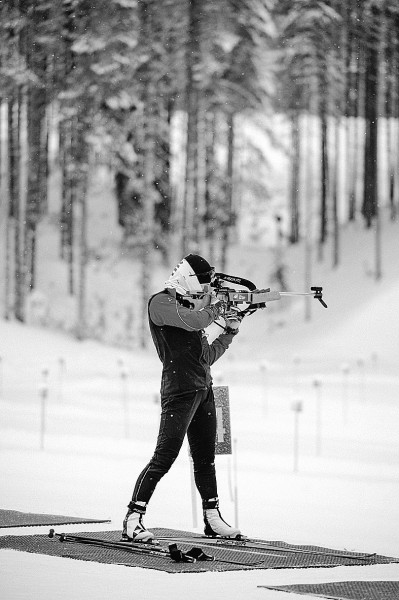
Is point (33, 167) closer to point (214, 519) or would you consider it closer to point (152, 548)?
point (214, 519)

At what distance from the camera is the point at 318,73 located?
33875mm

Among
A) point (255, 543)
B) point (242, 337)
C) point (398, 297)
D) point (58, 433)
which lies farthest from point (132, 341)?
point (255, 543)

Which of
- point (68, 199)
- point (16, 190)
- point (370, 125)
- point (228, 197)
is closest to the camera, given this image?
point (16, 190)

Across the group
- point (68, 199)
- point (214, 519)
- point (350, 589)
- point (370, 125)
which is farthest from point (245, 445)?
point (370, 125)

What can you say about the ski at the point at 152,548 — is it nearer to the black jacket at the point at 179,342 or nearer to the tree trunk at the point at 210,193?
the black jacket at the point at 179,342

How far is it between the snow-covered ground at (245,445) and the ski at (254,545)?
1.18ft

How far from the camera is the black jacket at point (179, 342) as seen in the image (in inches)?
284

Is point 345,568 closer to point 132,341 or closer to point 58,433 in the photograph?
point 58,433

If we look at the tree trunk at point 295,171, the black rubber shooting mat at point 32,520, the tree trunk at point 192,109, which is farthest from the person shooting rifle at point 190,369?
the tree trunk at point 295,171

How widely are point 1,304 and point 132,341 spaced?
136 inches

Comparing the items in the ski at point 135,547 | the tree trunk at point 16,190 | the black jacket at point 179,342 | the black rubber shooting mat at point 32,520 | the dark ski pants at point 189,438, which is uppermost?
the tree trunk at point 16,190

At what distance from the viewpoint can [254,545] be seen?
739 cm

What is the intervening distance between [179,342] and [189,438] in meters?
0.65

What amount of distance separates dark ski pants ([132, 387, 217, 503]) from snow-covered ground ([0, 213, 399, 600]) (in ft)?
2.82
